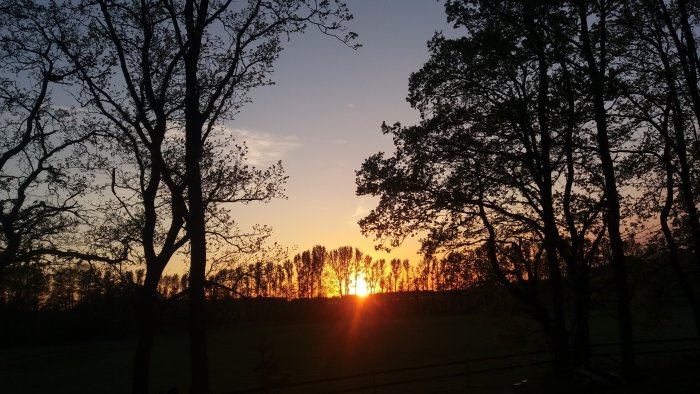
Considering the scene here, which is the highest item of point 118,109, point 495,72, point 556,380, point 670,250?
point 495,72

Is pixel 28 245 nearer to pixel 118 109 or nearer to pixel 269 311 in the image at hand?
pixel 118 109

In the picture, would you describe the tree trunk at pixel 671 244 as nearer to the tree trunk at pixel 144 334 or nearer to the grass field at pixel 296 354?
the grass field at pixel 296 354

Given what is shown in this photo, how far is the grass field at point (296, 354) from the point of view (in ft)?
129

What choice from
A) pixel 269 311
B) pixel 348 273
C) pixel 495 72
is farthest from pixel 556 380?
pixel 348 273

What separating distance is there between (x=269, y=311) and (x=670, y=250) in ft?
264

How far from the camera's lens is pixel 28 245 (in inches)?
567

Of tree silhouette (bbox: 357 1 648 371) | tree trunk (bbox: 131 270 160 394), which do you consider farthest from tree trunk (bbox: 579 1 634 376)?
tree trunk (bbox: 131 270 160 394)

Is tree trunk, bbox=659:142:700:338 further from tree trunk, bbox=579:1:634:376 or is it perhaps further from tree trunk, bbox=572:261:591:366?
tree trunk, bbox=579:1:634:376

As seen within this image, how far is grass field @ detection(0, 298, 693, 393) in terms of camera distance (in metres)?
39.2

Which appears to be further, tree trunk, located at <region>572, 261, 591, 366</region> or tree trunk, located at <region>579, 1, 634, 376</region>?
tree trunk, located at <region>572, 261, 591, 366</region>

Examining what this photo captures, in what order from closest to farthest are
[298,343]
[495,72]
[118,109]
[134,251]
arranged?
[118,109], [134,251], [495,72], [298,343]

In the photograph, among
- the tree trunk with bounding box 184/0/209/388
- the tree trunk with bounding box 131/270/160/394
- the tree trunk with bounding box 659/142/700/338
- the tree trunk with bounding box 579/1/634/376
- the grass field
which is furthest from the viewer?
the grass field

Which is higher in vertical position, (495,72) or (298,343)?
(495,72)

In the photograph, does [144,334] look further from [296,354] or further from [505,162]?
[296,354]
